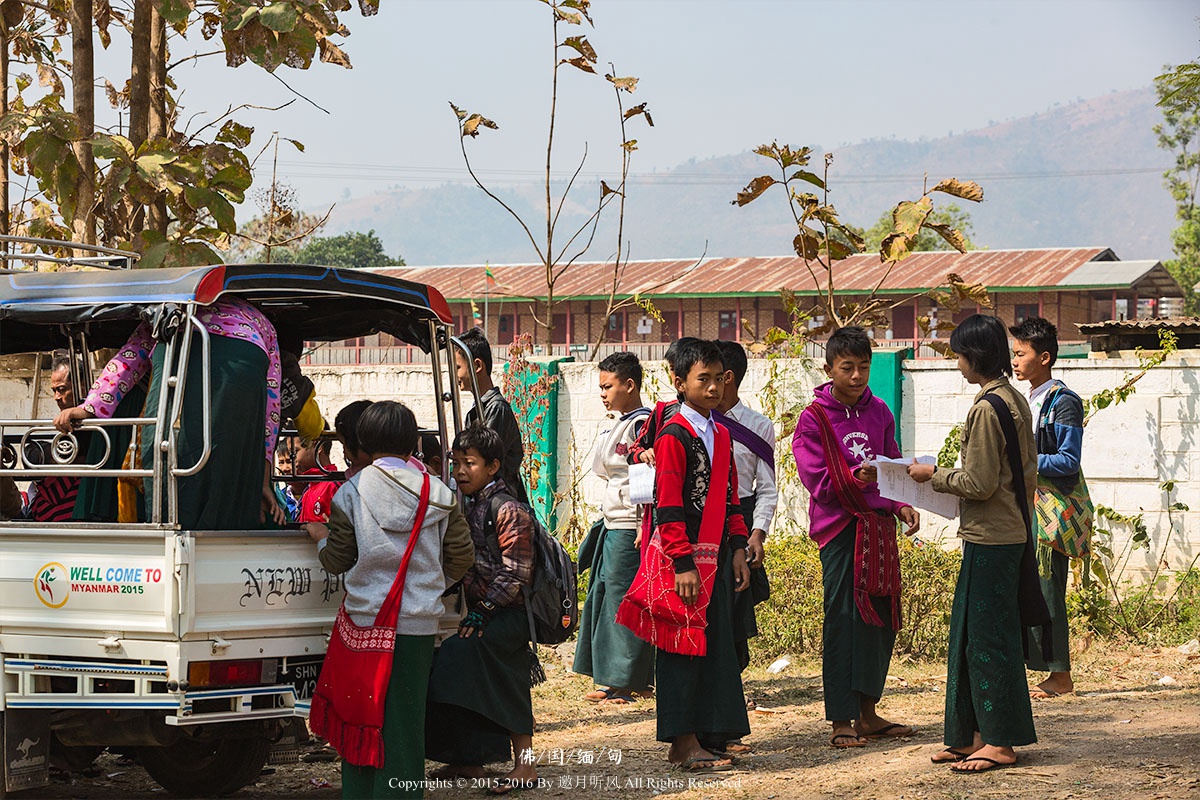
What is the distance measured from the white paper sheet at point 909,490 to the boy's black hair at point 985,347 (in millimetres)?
426

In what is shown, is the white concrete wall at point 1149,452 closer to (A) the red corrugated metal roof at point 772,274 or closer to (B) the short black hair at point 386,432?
(B) the short black hair at point 386,432

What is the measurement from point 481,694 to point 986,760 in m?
2.02

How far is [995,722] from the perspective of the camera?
17.3 ft

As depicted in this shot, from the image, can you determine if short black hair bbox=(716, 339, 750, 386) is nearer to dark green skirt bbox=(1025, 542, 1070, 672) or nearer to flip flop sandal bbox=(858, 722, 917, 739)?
flip flop sandal bbox=(858, 722, 917, 739)

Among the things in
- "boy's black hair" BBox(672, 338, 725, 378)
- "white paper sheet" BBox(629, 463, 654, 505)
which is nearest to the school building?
"boy's black hair" BBox(672, 338, 725, 378)

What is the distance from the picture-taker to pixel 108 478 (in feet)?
17.4

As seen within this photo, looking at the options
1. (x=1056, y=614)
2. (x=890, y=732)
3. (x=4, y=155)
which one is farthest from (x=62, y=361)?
(x=1056, y=614)

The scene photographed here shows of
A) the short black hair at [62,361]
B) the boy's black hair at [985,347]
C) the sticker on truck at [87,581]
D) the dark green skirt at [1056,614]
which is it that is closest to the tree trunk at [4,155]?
the short black hair at [62,361]

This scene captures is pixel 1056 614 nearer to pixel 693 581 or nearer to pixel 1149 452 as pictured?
pixel 1149 452

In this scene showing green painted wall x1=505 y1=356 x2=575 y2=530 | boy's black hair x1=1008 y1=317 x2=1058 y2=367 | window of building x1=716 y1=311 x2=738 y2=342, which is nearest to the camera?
boy's black hair x1=1008 y1=317 x2=1058 y2=367

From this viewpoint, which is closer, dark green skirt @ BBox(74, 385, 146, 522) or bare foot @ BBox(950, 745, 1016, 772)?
dark green skirt @ BBox(74, 385, 146, 522)

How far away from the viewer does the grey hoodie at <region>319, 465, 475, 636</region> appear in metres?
4.82

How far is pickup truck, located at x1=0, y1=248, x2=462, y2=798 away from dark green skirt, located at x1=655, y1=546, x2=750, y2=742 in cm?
147

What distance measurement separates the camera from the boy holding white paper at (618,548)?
23.0 feet
